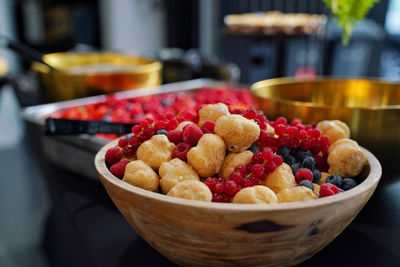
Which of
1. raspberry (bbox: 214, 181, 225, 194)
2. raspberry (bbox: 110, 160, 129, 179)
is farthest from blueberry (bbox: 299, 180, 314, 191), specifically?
raspberry (bbox: 110, 160, 129, 179)

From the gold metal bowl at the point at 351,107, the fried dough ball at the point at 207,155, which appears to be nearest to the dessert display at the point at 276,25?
the gold metal bowl at the point at 351,107

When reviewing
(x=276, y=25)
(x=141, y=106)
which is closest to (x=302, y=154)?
(x=141, y=106)

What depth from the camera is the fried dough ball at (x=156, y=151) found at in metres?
0.58

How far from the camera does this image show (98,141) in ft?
2.89

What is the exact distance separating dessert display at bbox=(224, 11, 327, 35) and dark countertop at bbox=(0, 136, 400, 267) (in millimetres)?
2470

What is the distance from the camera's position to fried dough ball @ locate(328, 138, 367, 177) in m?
0.58

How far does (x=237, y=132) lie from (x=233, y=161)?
0.14 feet

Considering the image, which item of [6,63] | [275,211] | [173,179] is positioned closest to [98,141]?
[173,179]

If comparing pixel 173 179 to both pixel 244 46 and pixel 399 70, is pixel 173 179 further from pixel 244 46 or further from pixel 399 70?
pixel 399 70

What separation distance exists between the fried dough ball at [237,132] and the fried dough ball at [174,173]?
7cm

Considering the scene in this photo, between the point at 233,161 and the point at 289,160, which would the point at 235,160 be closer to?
the point at 233,161

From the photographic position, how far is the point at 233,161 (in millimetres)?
549

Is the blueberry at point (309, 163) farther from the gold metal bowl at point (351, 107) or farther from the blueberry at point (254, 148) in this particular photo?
the gold metal bowl at point (351, 107)

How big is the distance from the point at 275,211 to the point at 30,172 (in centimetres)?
118
